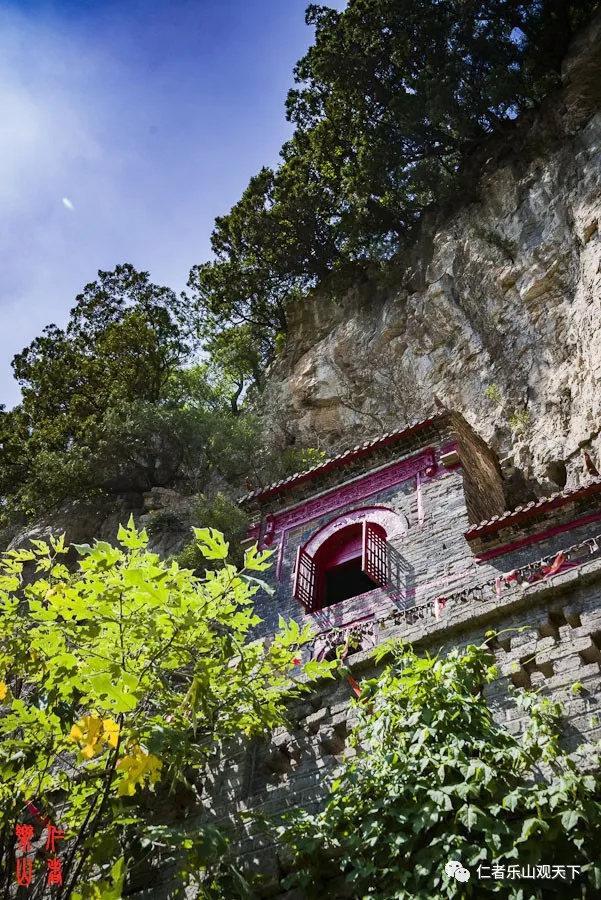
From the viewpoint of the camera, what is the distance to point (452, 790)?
202 inches

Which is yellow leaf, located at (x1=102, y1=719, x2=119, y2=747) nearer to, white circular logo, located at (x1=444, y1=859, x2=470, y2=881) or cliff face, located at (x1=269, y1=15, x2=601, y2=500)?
white circular logo, located at (x1=444, y1=859, x2=470, y2=881)

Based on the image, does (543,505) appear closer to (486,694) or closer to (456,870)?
(486,694)

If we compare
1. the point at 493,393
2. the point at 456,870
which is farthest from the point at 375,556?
the point at 456,870

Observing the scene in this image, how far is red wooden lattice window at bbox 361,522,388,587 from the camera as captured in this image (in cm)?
1191

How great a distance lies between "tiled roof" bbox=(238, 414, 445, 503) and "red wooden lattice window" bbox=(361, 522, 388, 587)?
1.71 m

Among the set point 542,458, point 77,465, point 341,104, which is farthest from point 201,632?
point 341,104

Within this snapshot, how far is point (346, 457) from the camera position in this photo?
14.2 meters

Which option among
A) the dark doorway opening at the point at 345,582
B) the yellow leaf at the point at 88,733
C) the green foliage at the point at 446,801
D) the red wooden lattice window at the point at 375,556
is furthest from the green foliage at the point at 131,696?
the dark doorway opening at the point at 345,582

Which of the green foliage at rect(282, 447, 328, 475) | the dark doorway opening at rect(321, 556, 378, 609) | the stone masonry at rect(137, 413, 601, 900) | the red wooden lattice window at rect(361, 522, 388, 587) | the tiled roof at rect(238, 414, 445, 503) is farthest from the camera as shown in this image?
the green foliage at rect(282, 447, 328, 475)

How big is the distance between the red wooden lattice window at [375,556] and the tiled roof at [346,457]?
5.60 ft

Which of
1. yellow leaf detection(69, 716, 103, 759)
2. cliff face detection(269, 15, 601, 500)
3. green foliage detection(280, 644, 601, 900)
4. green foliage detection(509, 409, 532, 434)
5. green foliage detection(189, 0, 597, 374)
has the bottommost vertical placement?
green foliage detection(280, 644, 601, 900)

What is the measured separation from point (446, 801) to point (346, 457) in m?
9.45

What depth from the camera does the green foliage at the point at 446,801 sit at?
15.6 feet

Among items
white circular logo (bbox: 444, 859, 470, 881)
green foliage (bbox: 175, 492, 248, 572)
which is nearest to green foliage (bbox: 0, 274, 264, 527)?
green foliage (bbox: 175, 492, 248, 572)
